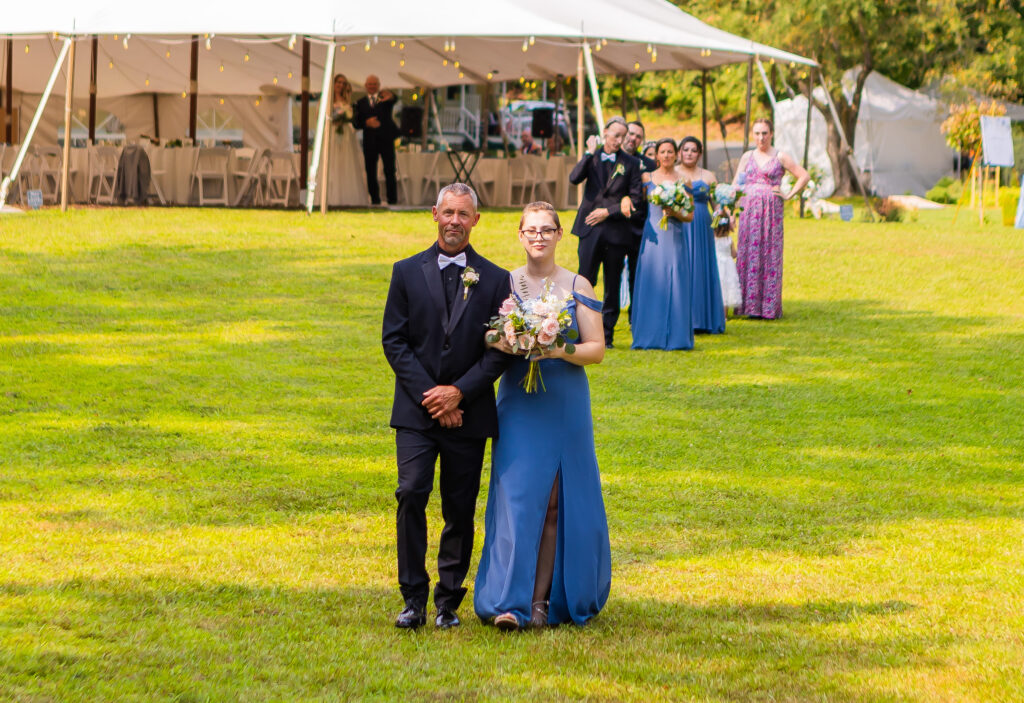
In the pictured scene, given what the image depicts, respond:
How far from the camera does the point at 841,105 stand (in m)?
36.7

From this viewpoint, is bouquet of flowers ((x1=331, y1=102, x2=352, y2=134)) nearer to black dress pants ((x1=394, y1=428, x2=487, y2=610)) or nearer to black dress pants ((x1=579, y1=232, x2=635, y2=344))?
black dress pants ((x1=579, y1=232, x2=635, y2=344))

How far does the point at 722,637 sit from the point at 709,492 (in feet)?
8.31

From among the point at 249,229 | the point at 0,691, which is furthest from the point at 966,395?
the point at 249,229

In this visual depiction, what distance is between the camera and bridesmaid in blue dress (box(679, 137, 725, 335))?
43.7ft

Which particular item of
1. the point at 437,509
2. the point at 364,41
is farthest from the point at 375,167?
the point at 437,509

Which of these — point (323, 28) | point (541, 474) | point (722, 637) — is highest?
point (323, 28)

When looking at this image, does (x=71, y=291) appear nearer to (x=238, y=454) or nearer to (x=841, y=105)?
(x=238, y=454)

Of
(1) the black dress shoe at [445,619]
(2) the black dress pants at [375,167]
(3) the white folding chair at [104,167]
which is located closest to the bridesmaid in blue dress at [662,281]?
(1) the black dress shoe at [445,619]

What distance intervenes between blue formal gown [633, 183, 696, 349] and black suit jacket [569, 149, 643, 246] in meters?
0.47

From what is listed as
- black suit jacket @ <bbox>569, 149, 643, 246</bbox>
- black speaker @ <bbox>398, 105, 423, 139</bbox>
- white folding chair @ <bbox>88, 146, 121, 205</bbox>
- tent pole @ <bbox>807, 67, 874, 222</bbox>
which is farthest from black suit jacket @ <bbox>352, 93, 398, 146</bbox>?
tent pole @ <bbox>807, 67, 874, 222</bbox>

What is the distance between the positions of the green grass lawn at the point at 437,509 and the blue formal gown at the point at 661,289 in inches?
10.3

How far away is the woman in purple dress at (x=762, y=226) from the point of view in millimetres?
14828

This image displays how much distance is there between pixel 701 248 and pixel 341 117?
10920 mm

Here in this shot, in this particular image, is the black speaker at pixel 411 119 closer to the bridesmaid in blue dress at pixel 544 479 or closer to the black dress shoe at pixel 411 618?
the bridesmaid in blue dress at pixel 544 479
